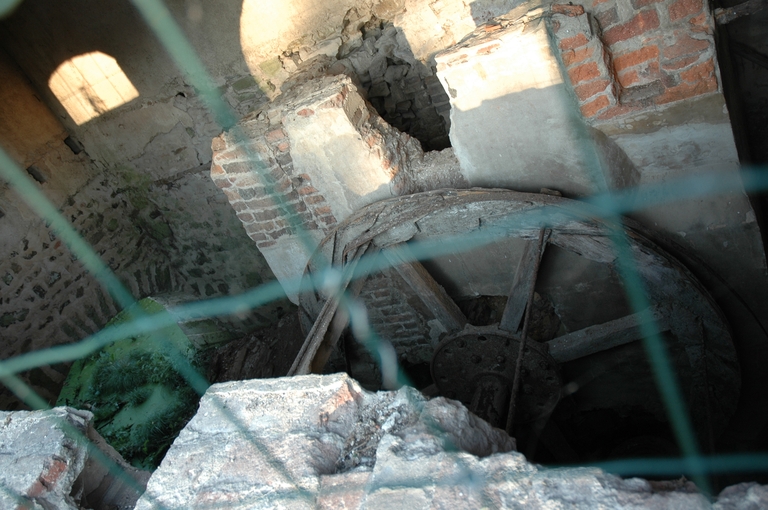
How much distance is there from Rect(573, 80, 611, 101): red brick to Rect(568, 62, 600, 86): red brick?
0.03 metres

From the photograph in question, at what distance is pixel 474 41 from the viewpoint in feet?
7.19

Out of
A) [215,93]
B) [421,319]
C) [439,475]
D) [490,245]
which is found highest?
[215,93]

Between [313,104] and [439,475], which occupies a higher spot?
[313,104]

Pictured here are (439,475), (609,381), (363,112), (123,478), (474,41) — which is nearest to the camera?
(439,475)

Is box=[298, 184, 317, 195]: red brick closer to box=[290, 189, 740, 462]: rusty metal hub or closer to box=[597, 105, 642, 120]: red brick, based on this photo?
box=[290, 189, 740, 462]: rusty metal hub

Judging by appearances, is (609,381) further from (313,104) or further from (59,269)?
(59,269)

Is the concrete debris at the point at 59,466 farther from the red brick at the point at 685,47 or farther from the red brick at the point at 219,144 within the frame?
the red brick at the point at 685,47

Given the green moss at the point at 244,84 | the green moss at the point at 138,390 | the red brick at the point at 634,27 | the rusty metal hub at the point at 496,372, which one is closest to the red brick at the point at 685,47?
the red brick at the point at 634,27

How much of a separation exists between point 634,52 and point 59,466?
8.67 feet

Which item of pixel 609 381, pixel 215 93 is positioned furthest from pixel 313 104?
pixel 609 381

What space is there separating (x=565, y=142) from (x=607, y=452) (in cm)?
219

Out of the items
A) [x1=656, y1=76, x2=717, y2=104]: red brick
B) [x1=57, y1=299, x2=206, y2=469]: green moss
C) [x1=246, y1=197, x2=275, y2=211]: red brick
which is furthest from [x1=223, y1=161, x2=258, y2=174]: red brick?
[x1=57, y1=299, x2=206, y2=469]: green moss

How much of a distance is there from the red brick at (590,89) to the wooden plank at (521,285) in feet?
2.34

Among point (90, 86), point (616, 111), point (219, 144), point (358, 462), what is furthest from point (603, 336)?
point (90, 86)
